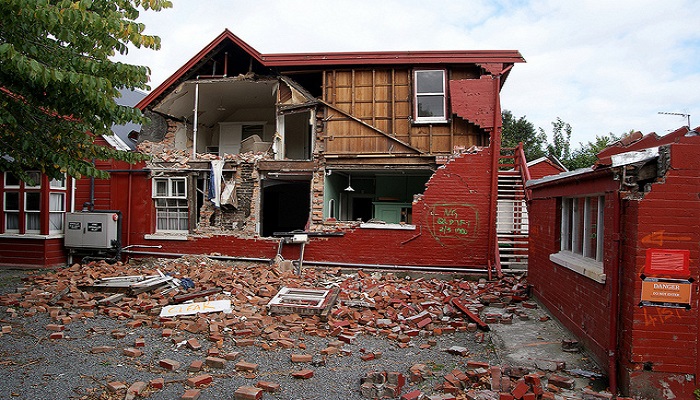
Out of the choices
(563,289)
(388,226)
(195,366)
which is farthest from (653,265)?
(388,226)

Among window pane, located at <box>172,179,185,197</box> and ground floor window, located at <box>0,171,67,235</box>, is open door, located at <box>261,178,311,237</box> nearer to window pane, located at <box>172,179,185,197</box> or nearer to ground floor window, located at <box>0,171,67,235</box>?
window pane, located at <box>172,179,185,197</box>

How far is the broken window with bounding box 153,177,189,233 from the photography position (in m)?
14.1

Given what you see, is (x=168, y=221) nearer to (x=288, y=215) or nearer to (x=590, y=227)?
(x=288, y=215)

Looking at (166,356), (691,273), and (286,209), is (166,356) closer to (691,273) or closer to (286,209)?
(691,273)

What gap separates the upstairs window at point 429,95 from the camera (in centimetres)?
1265

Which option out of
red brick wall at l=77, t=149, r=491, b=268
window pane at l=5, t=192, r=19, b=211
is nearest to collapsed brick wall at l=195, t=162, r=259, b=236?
red brick wall at l=77, t=149, r=491, b=268

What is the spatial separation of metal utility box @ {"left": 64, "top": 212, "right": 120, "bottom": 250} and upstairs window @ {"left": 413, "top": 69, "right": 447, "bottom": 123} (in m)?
9.72

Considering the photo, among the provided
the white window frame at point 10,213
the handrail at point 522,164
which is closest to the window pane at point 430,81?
the handrail at point 522,164

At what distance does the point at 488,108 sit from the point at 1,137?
34.5 ft

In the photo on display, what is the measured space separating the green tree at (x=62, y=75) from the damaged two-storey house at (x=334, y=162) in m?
5.98

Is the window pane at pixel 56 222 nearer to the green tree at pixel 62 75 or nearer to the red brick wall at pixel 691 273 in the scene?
the green tree at pixel 62 75

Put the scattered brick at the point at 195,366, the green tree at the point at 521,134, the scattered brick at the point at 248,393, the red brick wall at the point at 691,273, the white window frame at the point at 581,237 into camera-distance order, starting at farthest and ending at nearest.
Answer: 1. the green tree at the point at 521,134
2. the white window frame at the point at 581,237
3. the scattered brick at the point at 195,366
4. the scattered brick at the point at 248,393
5. the red brick wall at the point at 691,273

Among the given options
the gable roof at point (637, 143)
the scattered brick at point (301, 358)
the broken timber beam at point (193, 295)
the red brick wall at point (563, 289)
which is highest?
the gable roof at point (637, 143)

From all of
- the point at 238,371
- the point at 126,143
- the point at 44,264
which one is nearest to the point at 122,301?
the point at 238,371
